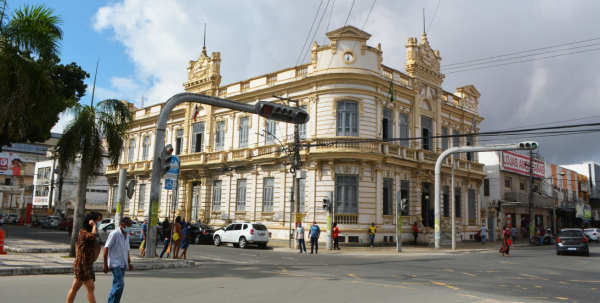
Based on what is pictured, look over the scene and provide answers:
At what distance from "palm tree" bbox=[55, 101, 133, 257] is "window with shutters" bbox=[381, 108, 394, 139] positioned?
18.7m

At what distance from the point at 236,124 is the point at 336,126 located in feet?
31.7

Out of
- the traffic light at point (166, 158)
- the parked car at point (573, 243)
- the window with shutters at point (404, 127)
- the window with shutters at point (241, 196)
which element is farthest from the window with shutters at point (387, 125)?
the traffic light at point (166, 158)

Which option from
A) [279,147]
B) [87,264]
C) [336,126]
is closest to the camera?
[87,264]

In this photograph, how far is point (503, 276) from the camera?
14562 millimetres

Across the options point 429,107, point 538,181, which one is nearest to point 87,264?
point 429,107

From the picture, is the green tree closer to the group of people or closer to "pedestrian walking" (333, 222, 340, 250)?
the group of people

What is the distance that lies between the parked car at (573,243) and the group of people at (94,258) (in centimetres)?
2490

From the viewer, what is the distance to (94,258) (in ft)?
25.3

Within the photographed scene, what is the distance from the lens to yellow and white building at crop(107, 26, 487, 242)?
29531 mm

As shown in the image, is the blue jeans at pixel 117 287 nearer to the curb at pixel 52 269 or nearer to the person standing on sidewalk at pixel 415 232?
the curb at pixel 52 269

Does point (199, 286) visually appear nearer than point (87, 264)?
No

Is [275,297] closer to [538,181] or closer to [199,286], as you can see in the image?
[199,286]

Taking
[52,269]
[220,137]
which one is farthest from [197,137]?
[52,269]

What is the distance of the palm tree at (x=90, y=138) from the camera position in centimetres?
1709
